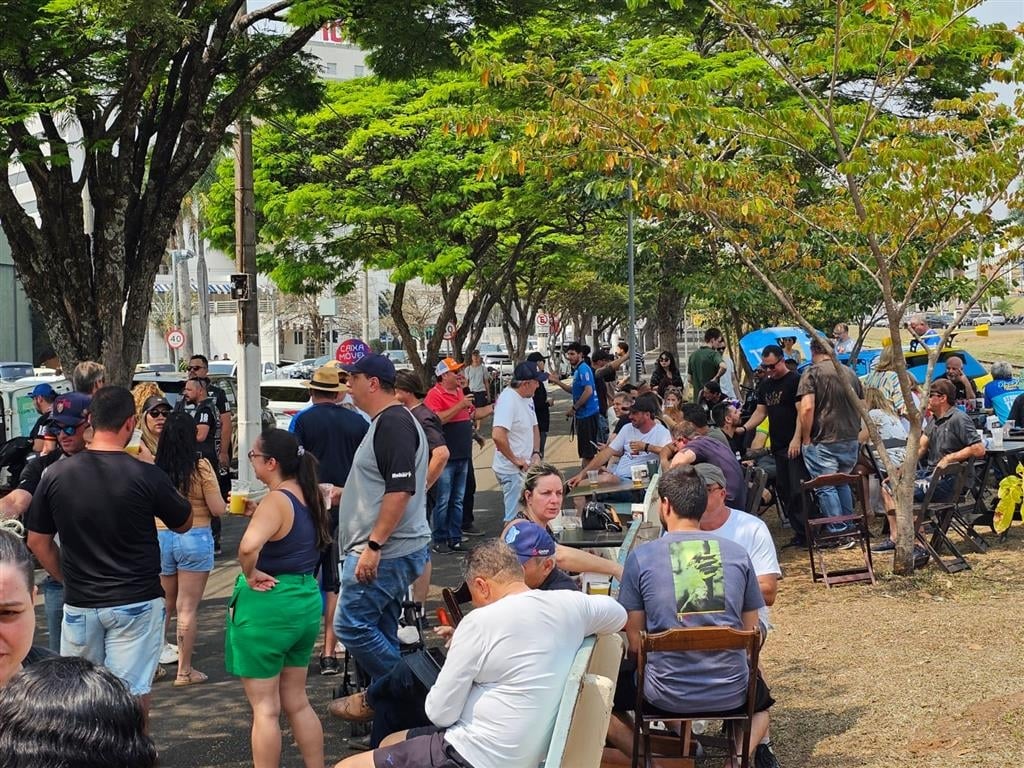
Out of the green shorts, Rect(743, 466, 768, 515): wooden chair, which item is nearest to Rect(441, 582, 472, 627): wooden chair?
the green shorts

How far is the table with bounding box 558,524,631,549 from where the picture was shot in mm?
7312

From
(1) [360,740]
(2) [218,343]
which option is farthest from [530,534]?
(2) [218,343]

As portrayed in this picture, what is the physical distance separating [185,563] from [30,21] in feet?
18.1

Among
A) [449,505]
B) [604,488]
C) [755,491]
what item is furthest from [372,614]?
[449,505]

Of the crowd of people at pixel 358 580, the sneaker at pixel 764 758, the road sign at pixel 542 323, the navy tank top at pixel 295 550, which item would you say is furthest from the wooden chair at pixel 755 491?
the road sign at pixel 542 323

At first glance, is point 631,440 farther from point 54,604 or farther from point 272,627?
point 272,627

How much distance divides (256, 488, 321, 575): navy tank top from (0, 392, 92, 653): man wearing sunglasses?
3.53ft

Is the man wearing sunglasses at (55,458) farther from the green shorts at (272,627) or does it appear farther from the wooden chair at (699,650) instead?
the wooden chair at (699,650)

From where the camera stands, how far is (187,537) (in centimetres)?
729

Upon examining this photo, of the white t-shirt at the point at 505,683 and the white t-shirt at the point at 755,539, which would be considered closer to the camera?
the white t-shirt at the point at 505,683

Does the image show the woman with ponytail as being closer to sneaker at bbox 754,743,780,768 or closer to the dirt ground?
sneaker at bbox 754,743,780,768

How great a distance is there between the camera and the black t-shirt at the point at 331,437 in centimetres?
796

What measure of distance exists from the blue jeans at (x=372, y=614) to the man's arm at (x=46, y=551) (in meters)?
1.31

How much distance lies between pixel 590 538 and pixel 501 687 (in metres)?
3.31
